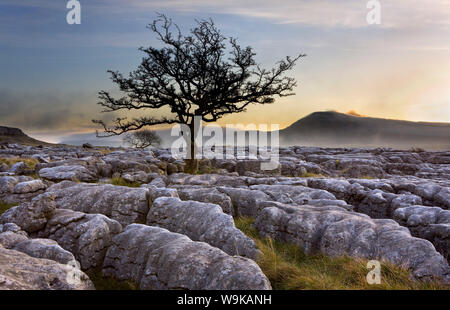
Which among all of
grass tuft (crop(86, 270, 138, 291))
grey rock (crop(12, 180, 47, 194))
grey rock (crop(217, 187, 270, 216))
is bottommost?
grass tuft (crop(86, 270, 138, 291))

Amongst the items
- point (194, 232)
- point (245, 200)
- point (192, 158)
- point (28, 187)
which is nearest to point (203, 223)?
point (194, 232)

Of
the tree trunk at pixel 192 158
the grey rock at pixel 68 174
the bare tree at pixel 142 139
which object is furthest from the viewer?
the bare tree at pixel 142 139

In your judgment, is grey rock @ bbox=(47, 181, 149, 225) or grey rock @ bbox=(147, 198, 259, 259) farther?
grey rock @ bbox=(47, 181, 149, 225)

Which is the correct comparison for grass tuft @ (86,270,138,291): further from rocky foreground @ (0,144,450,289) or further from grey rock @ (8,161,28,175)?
grey rock @ (8,161,28,175)

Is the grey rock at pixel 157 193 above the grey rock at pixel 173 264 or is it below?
above

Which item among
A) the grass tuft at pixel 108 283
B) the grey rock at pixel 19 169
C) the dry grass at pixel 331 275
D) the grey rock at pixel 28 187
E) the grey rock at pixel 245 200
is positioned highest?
the grey rock at pixel 19 169

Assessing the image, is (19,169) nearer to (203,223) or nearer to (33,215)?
(33,215)

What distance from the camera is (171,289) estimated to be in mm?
6430

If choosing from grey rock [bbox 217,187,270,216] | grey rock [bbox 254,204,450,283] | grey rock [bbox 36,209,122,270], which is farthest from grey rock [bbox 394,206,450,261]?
grey rock [bbox 36,209,122,270]

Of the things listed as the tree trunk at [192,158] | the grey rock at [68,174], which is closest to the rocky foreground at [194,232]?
the grey rock at [68,174]

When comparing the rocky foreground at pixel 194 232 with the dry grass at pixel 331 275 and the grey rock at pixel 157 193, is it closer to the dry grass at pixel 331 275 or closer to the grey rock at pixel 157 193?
the grey rock at pixel 157 193
